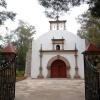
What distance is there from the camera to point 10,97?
236 inches

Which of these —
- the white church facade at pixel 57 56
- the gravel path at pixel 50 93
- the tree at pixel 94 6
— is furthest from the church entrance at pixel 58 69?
the tree at pixel 94 6

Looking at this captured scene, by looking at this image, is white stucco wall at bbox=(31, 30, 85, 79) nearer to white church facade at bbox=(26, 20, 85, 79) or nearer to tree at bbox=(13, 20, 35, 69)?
white church facade at bbox=(26, 20, 85, 79)

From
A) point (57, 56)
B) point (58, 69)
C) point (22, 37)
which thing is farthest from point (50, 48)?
point (22, 37)

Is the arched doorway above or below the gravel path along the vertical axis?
above

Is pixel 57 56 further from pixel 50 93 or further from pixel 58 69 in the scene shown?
pixel 50 93

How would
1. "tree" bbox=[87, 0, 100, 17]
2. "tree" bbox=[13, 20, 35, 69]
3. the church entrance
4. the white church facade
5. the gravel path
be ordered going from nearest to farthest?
"tree" bbox=[87, 0, 100, 17], the gravel path, the white church facade, the church entrance, "tree" bbox=[13, 20, 35, 69]

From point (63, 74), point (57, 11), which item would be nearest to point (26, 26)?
point (63, 74)

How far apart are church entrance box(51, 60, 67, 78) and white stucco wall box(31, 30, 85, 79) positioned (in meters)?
1.00

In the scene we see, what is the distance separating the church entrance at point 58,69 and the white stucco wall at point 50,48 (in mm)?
1001

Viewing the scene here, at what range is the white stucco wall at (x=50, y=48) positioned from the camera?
23641mm

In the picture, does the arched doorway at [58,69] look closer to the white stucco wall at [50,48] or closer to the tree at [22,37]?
the white stucco wall at [50,48]

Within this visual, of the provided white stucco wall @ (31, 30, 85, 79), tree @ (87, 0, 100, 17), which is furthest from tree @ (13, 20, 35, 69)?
tree @ (87, 0, 100, 17)

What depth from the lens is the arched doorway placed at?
24062 millimetres

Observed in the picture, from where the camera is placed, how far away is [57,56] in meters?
24.2
